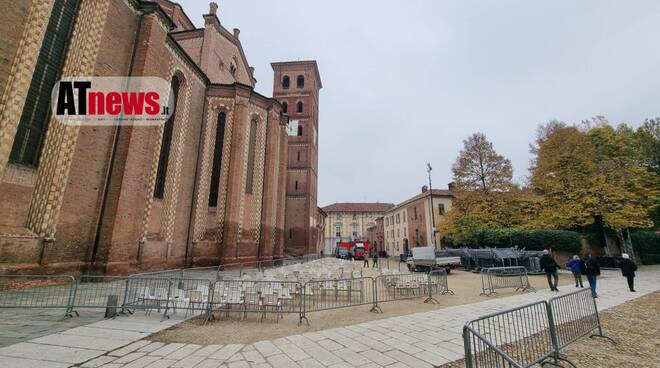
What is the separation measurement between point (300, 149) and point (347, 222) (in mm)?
38244

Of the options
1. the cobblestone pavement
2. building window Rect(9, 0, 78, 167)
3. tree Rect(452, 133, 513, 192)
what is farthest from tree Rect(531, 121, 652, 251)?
building window Rect(9, 0, 78, 167)

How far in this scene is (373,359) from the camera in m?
4.13

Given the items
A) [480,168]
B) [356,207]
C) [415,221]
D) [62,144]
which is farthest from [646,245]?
[356,207]

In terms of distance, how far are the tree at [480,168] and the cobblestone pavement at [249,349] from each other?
66.3 ft

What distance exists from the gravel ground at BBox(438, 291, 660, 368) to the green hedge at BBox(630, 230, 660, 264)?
2342 cm

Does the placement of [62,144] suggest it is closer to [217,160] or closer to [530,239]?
[217,160]

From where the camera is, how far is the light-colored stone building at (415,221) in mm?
34406

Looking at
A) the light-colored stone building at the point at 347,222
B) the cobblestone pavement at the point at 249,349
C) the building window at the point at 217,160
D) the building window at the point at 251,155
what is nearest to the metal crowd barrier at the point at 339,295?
the cobblestone pavement at the point at 249,349

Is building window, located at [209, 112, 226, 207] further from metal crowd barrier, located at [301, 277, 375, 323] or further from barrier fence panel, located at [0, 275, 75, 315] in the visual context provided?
metal crowd barrier, located at [301, 277, 375, 323]

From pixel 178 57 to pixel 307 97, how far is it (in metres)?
22.2

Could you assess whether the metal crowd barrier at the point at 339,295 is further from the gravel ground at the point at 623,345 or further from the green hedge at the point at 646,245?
the green hedge at the point at 646,245

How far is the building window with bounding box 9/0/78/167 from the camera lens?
30.3 ft

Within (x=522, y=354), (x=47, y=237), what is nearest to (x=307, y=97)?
(x=47, y=237)

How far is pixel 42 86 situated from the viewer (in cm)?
975
